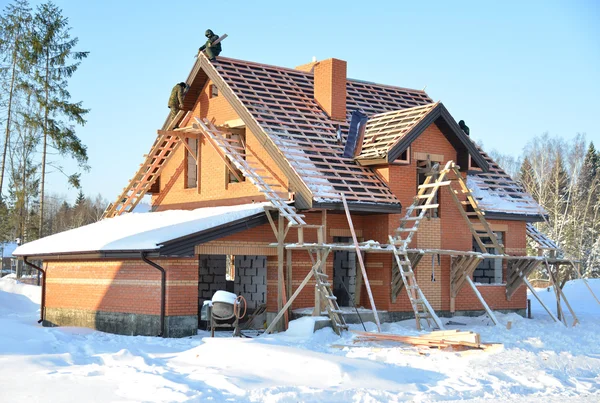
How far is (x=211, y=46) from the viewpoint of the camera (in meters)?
23.2

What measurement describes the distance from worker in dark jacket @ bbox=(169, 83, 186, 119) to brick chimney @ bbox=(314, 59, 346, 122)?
13.5 feet

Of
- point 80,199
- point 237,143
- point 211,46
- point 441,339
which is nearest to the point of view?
point 441,339

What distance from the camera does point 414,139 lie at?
21.3 m

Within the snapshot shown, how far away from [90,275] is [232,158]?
5.08 metres

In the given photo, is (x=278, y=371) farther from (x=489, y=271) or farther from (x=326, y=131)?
(x=489, y=271)

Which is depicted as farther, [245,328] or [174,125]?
[174,125]

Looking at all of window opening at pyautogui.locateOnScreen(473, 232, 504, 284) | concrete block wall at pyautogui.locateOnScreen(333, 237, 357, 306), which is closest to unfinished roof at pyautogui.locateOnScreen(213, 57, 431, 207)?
concrete block wall at pyautogui.locateOnScreen(333, 237, 357, 306)

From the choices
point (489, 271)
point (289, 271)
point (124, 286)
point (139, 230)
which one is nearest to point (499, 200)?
point (489, 271)

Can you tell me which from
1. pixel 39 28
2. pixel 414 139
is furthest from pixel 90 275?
pixel 39 28

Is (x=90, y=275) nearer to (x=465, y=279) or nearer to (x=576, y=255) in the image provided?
(x=465, y=279)

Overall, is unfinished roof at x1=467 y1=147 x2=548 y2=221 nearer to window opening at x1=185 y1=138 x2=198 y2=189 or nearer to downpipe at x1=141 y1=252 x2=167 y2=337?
window opening at x1=185 y1=138 x2=198 y2=189

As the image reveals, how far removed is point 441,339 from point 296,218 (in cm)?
472

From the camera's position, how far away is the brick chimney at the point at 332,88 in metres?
23.4

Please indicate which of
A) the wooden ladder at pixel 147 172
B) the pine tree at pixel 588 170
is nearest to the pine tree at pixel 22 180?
the wooden ladder at pixel 147 172
